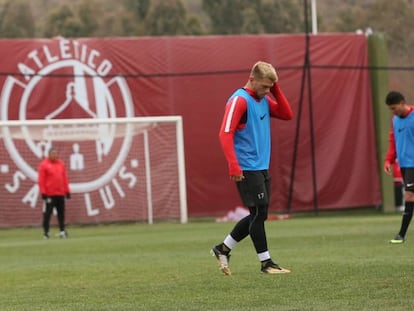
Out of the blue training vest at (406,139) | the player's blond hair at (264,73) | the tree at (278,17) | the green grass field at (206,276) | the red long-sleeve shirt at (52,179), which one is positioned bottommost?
the green grass field at (206,276)

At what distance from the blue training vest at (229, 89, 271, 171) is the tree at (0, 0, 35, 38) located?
62.9m

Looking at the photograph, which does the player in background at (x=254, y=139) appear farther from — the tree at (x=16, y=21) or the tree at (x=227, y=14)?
the tree at (x=16, y=21)

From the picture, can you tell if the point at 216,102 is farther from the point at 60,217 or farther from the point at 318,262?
the point at 318,262

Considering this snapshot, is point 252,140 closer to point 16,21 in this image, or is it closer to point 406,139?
point 406,139

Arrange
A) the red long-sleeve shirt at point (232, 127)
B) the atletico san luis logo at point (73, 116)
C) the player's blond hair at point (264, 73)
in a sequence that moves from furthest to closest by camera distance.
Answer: the atletico san luis logo at point (73, 116) → the player's blond hair at point (264, 73) → the red long-sleeve shirt at point (232, 127)

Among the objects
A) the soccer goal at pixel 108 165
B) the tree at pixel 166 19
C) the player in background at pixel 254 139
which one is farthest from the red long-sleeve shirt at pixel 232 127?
the tree at pixel 166 19

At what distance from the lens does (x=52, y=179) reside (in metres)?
23.3

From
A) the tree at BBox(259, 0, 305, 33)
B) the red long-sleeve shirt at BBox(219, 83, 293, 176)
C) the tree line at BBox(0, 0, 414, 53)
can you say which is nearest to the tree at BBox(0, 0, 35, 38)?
the tree line at BBox(0, 0, 414, 53)

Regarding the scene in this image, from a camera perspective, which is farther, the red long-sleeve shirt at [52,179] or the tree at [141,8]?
the tree at [141,8]

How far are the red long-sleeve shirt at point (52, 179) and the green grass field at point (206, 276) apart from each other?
4.25 meters

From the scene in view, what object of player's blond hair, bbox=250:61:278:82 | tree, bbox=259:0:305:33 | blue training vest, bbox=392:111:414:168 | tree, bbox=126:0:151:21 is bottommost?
blue training vest, bbox=392:111:414:168

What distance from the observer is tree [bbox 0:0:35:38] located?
240 ft

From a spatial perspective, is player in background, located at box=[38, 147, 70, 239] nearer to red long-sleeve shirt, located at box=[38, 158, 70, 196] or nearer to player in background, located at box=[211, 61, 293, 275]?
red long-sleeve shirt, located at box=[38, 158, 70, 196]

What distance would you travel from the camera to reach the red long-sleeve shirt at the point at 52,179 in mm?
23250
